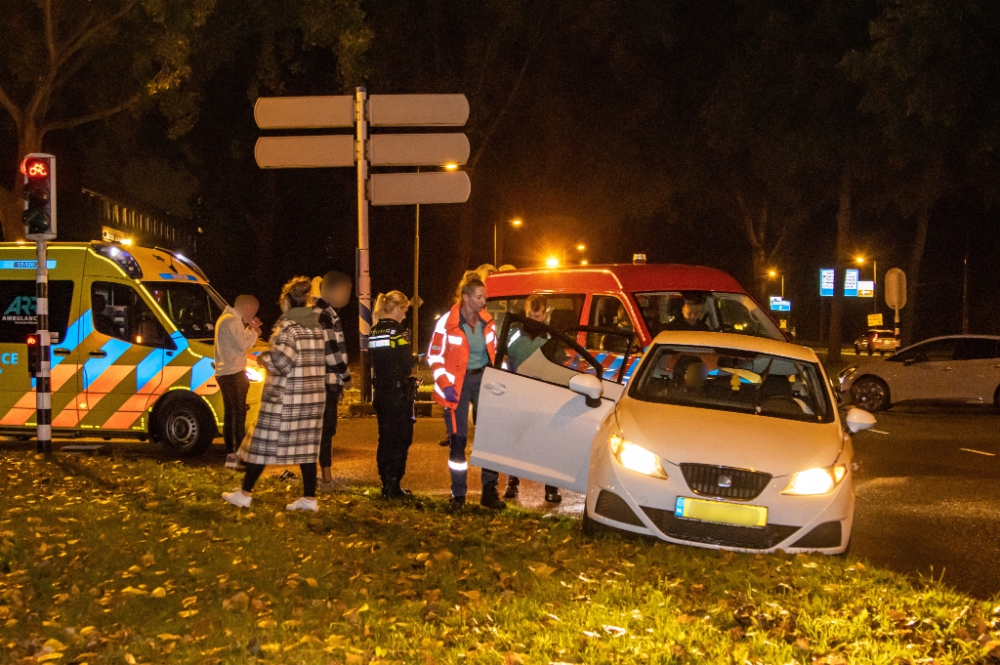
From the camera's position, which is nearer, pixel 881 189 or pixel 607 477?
pixel 607 477

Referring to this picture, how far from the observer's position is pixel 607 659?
16.0 feet

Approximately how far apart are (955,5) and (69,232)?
3226cm

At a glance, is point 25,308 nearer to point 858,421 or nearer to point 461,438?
point 461,438

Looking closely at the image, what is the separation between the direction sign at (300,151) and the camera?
15977mm

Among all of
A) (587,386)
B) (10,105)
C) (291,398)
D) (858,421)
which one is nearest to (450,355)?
(291,398)

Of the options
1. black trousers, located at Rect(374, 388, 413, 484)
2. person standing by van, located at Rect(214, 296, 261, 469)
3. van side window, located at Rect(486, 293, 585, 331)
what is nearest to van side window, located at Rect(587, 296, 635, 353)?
van side window, located at Rect(486, 293, 585, 331)

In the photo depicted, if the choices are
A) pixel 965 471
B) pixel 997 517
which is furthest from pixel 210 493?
pixel 965 471

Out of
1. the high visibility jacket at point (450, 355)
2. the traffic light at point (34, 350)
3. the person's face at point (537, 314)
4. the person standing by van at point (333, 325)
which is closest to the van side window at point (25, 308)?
the traffic light at point (34, 350)

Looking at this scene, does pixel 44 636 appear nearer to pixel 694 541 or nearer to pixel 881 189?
pixel 694 541

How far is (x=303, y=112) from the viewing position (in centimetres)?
1612

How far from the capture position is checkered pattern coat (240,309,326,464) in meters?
7.96

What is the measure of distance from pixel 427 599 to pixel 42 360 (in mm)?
6674

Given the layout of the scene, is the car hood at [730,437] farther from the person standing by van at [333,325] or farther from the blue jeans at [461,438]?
the person standing by van at [333,325]

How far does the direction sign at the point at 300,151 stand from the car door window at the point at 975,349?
11.1 m
